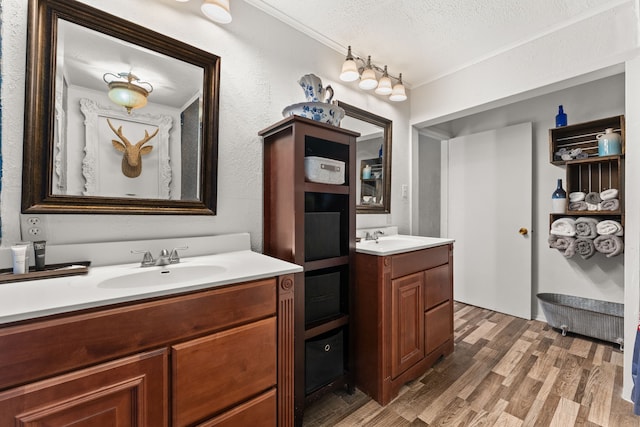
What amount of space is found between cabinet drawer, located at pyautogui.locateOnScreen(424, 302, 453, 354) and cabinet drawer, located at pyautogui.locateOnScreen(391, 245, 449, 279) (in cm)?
32

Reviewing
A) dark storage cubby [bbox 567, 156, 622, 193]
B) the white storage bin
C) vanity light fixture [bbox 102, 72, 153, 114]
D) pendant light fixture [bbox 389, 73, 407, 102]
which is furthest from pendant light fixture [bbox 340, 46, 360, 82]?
dark storage cubby [bbox 567, 156, 622, 193]

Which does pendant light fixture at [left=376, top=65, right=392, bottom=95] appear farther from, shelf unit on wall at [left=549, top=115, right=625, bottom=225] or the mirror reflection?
shelf unit on wall at [left=549, top=115, right=625, bottom=225]

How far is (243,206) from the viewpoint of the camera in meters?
1.62

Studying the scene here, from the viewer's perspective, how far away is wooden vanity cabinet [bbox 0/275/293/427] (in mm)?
690

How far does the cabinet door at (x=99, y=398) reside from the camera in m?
0.68

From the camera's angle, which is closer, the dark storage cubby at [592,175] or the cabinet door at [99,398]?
the cabinet door at [99,398]

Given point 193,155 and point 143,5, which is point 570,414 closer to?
point 193,155

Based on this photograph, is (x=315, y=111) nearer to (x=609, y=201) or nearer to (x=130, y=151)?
(x=130, y=151)

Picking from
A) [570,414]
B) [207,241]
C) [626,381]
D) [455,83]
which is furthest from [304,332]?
[455,83]

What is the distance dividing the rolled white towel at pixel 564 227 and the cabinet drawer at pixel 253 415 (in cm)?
263

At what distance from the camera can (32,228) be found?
1.09 metres

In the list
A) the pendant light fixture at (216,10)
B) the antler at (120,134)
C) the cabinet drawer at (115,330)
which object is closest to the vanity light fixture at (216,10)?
the pendant light fixture at (216,10)

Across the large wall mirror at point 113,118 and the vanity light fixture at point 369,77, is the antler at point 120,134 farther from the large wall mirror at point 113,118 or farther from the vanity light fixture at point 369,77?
Result: the vanity light fixture at point 369,77

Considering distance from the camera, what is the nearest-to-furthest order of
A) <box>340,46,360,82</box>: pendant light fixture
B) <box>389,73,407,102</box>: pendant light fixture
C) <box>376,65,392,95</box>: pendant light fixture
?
1. <box>340,46,360,82</box>: pendant light fixture
2. <box>376,65,392,95</box>: pendant light fixture
3. <box>389,73,407,102</box>: pendant light fixture
